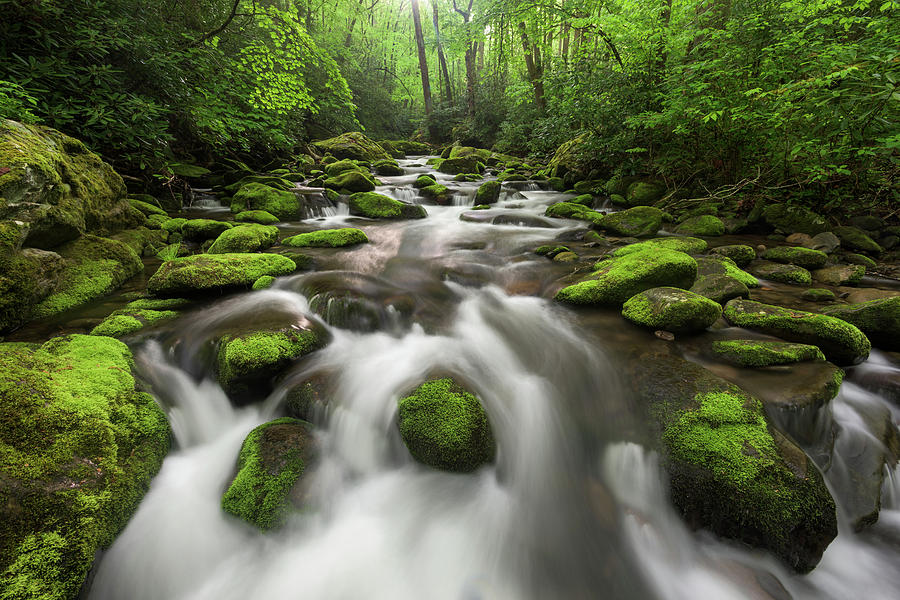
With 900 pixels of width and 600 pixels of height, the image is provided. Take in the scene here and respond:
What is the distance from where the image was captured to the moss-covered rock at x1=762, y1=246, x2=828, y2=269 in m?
4.68

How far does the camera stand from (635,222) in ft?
21.5

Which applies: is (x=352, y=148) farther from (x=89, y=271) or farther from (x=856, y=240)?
(x=856, y=240)

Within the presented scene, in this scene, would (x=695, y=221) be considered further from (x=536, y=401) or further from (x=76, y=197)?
(x=76, y=197)

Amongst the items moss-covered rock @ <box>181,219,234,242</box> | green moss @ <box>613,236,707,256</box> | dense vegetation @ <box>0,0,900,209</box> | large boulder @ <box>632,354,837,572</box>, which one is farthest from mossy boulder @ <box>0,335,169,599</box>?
green moss @ <box>613,236,707,256</box>

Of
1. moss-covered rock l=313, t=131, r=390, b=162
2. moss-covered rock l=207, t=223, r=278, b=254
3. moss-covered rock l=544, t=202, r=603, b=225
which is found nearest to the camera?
moss-covered rock l=207, t=223, r=278, b=254

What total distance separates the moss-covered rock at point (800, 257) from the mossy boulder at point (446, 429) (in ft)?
17.5

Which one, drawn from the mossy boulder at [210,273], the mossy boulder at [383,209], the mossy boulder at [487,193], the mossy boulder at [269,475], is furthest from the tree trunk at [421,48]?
the mossy boulder at [269,475]

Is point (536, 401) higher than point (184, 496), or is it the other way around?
point (184, 496)

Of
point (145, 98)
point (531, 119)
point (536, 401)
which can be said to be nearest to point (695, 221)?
point (536, 401)

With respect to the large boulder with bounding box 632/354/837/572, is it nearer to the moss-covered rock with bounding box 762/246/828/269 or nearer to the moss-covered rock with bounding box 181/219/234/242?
the moss-covered rock with bounding box 762/246/828/269

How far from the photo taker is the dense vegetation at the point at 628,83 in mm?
4348

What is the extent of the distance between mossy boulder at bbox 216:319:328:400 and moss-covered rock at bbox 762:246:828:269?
6397mm

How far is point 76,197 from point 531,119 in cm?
1610

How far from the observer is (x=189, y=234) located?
5.60m
